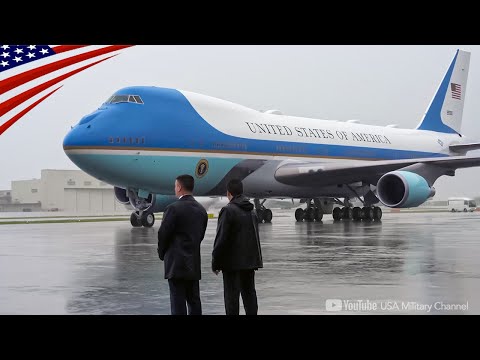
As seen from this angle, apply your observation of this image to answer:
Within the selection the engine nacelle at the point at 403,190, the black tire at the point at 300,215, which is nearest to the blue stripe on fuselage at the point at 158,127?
the engine nacelle at the point at 403,190

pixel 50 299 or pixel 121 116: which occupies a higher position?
pixel 121 116

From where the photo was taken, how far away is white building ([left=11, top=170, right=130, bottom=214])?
63.0m

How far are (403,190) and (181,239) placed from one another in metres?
18.1

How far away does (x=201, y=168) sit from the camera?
22.4 m

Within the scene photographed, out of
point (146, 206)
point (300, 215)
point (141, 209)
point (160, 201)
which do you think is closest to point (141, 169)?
point (141, 209)

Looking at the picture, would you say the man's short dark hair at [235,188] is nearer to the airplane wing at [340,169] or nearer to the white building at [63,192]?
the airplane wing at [340,169]

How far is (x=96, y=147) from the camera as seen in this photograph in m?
19.9

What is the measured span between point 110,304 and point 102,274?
115 inches

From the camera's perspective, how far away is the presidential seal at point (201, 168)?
22266mm

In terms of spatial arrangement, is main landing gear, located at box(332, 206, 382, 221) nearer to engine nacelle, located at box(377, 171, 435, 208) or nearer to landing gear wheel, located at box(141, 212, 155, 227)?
engine nacelle, located at box(377, 171, 435, 208)

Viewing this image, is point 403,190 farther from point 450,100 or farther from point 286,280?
point 286,280

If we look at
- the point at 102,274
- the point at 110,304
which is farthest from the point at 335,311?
the point at 102,274

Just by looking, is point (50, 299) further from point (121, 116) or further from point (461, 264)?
point (121, 116)

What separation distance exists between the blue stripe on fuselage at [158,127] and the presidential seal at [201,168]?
0.46 m
